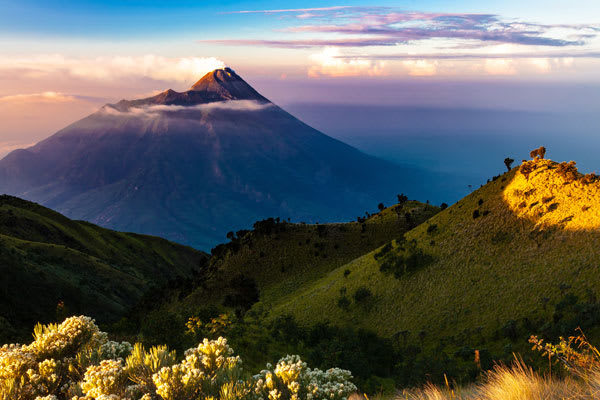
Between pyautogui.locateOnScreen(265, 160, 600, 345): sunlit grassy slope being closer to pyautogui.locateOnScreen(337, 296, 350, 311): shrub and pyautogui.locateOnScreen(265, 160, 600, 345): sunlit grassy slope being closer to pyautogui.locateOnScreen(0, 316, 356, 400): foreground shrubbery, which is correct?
pyautogui.locateOnScreen(337, 296, 350, 311): shrub

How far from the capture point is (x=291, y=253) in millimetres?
87688

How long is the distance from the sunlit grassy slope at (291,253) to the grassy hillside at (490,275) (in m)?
12.1

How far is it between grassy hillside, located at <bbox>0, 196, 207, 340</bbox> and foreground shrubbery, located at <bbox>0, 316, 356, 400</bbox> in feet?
53.2

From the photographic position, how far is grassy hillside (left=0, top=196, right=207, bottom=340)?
5968 cm

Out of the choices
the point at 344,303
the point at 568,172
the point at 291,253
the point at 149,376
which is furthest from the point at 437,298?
the point at 149,376

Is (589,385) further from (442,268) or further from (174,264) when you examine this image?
(174,264)

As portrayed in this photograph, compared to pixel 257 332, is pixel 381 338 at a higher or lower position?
lower

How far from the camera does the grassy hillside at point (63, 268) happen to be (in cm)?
5968

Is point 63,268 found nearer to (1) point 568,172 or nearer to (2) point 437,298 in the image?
(2) point 437,298

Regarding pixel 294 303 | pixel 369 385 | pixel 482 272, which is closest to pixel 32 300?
pixel 294 303

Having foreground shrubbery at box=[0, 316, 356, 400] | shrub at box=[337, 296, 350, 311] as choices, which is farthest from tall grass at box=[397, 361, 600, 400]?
shrub at box=[337, 296, 350, 311]

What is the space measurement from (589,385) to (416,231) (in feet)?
202

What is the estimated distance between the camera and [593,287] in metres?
38.4

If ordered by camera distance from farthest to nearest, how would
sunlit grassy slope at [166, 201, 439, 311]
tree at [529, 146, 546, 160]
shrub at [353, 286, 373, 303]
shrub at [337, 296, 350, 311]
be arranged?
sunlit grassy slope at [166, 201, 439, 311] < tree at [529, 146, 546, 160] < shrub at [337, 296, 350, 311] < shrub at [353, 286, 373, 303]
